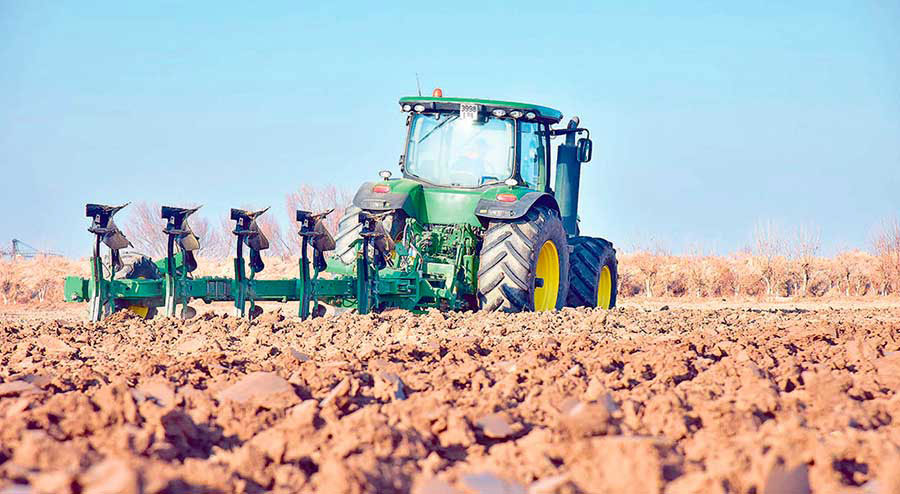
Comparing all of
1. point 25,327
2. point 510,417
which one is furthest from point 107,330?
point 510,417

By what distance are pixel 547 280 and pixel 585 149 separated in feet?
4.13

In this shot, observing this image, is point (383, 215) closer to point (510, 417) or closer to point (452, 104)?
point (452, 104)

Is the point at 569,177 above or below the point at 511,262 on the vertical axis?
above

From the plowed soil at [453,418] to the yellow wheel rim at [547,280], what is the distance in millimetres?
3479

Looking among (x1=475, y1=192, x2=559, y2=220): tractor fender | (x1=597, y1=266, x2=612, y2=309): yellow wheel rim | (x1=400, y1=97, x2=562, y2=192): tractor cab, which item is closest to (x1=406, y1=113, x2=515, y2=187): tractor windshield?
(x1=400, y1=97, x2=562, y2=192): tractor cab

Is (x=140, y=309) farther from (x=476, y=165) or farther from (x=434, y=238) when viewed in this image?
(x=476, y=165)

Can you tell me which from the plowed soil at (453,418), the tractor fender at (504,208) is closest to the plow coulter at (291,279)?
the tractor fender at (504,208)

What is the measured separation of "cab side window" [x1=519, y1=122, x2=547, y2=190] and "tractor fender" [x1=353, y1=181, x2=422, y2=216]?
980 millimetres

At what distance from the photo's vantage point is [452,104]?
9.61 metres

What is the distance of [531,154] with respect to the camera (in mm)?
9867

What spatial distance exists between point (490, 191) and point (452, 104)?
3.08 feet

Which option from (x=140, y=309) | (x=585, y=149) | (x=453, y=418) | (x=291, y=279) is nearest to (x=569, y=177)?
(x=585, y=149)

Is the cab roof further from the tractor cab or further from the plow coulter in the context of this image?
the plow coulter

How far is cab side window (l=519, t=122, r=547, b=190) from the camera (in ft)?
31.6
